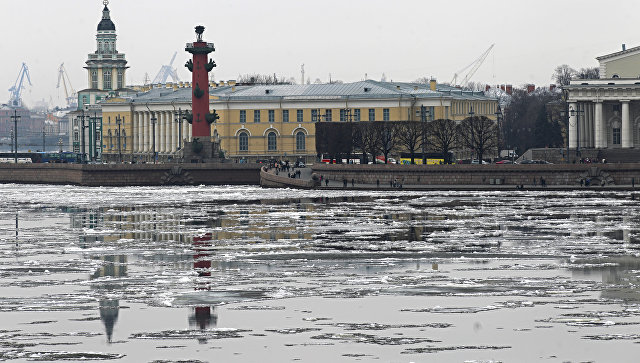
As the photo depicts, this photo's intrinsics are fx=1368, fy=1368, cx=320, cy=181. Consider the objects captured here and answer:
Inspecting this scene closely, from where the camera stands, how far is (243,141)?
11581cm

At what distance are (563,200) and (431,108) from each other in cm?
4884

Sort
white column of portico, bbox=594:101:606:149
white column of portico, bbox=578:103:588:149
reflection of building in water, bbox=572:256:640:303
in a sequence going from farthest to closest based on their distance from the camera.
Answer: white column of portico, bbox=578:103:588:149, white column of portico, bbox=594:101:606:149, reflection of building in water, bbox=572:256:640:303

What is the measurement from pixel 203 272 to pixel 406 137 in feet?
197

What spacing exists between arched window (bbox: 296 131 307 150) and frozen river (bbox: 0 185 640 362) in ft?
196

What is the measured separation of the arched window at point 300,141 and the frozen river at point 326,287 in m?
59.8

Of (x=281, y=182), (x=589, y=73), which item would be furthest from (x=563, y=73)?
(x=281, y=182)

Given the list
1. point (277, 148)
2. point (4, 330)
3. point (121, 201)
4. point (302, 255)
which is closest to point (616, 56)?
point (277, 148)

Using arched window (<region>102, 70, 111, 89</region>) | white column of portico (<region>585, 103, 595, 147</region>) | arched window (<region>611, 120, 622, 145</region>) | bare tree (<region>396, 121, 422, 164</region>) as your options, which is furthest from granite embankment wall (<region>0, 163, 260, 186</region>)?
arched window (<region>102, 70, 111, 89</region>)

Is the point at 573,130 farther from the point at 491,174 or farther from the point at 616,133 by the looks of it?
the point at 491,174

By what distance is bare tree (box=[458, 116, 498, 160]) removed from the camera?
294 feet

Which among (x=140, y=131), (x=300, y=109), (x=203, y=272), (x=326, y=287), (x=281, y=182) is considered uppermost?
(x=300, y=109)

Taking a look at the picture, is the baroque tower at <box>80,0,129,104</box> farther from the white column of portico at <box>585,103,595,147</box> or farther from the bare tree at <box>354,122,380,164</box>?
the white column of portico at <box>585,103,595,147</box>

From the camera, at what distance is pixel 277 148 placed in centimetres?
11475

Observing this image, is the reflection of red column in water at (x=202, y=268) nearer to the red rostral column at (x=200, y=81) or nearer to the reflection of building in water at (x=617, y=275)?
the reflection of building in water at (x=617, y=275)
